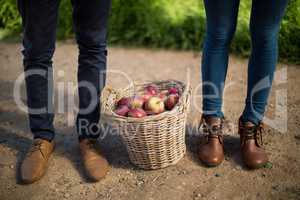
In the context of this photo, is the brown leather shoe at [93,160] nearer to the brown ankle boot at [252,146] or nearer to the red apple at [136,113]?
the red apple at [136,113]

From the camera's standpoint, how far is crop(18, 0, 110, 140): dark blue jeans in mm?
2293

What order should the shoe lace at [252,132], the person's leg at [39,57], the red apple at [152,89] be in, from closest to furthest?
the person's leg at [39,57] < the shoe lace at [252,132] < the red apple at [152,89]

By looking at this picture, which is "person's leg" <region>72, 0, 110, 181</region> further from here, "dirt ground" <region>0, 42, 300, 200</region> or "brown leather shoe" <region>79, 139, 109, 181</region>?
"dirt ground" <region>0, 42, 300, 200</region>

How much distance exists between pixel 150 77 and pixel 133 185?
1.54 meters

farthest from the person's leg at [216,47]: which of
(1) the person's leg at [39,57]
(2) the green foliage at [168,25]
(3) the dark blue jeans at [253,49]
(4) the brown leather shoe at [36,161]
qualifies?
(2) the green foliage at [168,25]

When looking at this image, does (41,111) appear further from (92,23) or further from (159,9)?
(159,9)

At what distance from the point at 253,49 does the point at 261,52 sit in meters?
0.05

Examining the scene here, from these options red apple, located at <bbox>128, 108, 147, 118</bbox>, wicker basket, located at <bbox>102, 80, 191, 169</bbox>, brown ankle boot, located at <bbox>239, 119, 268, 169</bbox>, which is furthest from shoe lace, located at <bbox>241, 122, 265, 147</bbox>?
red apple, located at <bbox>128, 108, 147, 118</bbox>

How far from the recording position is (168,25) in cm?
454

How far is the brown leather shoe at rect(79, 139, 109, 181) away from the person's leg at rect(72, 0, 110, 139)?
0.17 ft

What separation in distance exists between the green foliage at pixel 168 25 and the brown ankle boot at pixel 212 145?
1.68 m

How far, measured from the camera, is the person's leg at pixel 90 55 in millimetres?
2334

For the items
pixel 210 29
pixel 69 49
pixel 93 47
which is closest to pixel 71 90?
pixel 69 49

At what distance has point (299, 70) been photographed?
3.83m
